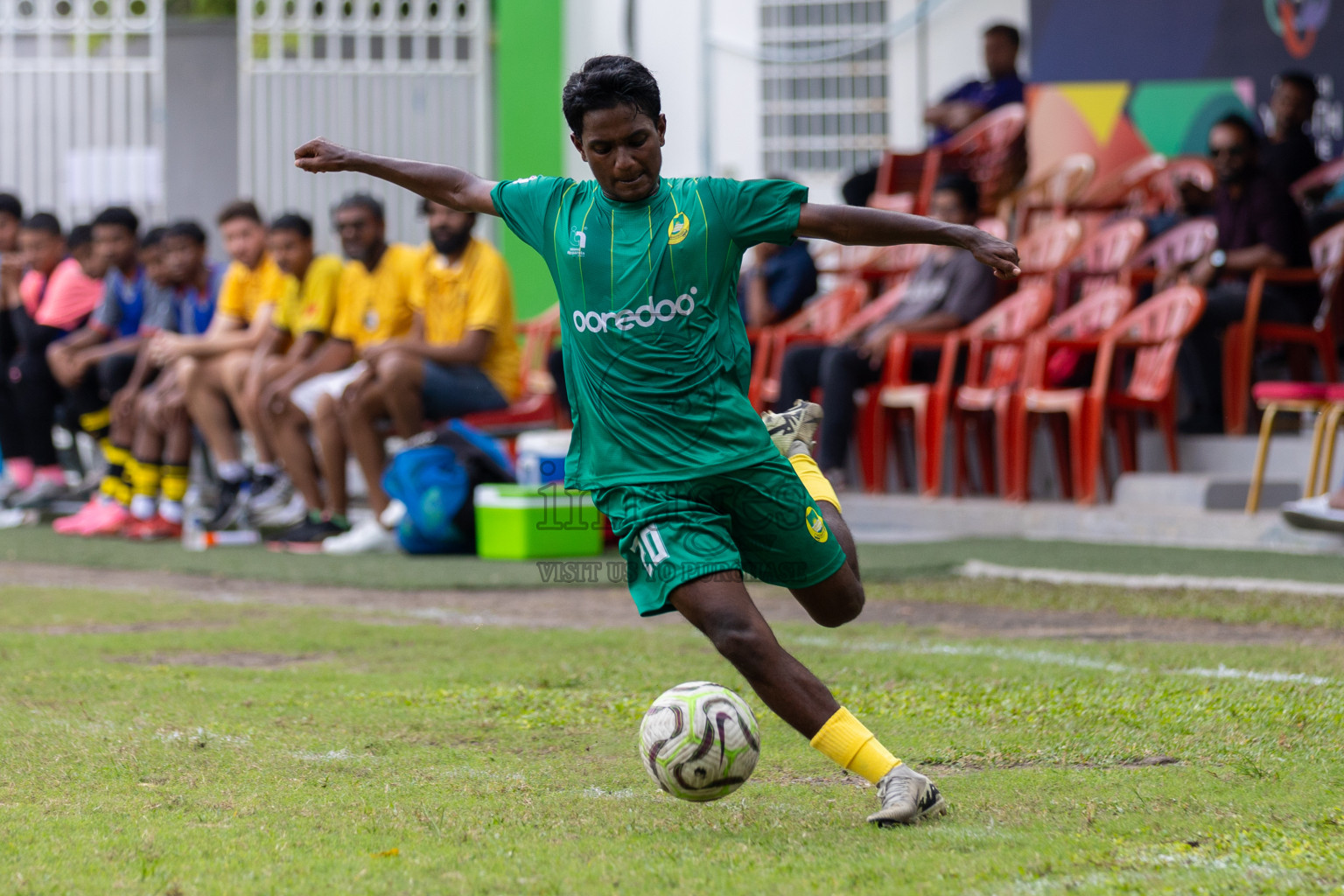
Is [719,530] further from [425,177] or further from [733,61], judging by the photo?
[733,61]

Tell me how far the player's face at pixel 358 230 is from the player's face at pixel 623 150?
654cm

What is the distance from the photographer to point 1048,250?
1117 centimetres

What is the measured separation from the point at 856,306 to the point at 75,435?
6080 millimetres

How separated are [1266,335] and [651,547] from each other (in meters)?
7.26

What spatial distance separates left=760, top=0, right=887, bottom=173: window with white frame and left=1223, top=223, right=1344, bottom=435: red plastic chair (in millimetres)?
6793

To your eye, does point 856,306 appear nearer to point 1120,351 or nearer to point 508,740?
point 1120,351

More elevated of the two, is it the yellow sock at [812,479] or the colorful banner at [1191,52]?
the colorful banner at [1191,52]

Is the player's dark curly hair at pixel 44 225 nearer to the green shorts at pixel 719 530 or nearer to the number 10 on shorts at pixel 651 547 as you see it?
the green shorts at pixel 719 530

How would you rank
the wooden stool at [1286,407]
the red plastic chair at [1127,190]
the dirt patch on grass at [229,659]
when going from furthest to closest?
the red plastic chair at [1127,190], the wooden stool at [1286,407], the dirt patch on grass at [229,659]

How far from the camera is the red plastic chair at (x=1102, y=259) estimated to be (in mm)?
10969

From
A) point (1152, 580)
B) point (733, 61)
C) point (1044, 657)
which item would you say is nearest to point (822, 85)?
point (733, 61)

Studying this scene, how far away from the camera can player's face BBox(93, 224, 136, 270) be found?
11938mm

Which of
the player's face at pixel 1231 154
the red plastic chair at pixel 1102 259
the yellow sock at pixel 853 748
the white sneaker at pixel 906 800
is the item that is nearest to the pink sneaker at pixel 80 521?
the red plastic chair at pixel 1102 259

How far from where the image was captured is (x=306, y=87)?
53.4 ft
